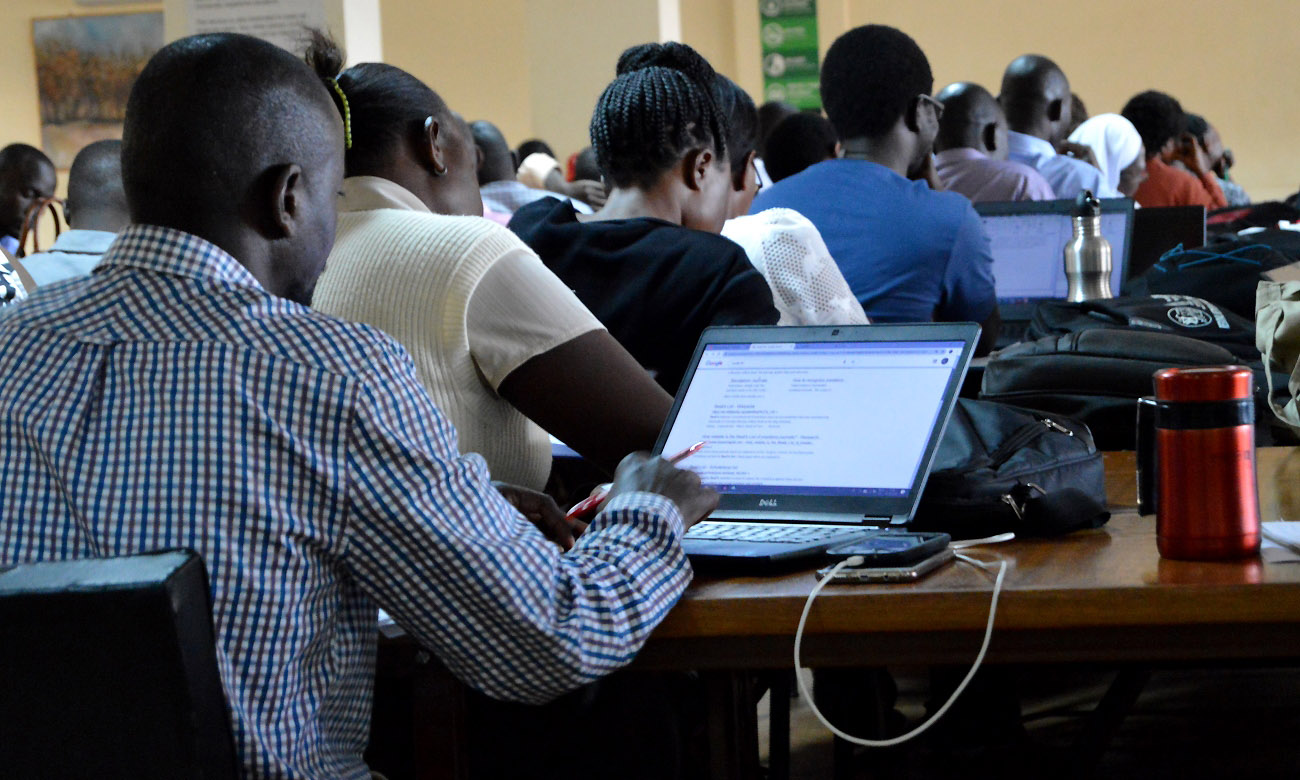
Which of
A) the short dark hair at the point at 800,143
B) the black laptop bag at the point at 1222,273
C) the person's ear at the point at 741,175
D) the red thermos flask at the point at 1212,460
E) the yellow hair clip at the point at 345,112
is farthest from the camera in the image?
the short dark hair at the point at 800,143

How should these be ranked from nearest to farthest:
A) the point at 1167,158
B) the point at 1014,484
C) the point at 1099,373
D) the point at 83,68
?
the point at 1014,484
the point at 1099,373
the point at 1167,158
the point at 83,68

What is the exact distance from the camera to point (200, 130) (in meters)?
1.11

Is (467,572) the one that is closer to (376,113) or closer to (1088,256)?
(376,113)

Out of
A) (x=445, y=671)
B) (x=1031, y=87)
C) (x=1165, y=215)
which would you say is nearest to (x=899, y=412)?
(x=445, y=671)

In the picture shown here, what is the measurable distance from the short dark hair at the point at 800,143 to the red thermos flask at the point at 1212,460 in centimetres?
322

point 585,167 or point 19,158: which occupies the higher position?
point 19,158

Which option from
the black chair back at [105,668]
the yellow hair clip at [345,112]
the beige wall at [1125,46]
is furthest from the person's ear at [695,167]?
the beige wall at [1125,46]

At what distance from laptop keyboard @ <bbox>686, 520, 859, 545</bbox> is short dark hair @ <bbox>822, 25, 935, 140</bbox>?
2.06 m

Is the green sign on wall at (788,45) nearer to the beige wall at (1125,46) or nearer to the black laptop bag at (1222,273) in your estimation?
the beige wall at (1125,46)

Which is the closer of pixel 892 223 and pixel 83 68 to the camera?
pixel 892 223

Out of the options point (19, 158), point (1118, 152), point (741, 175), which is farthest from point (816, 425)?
point (19, 158)

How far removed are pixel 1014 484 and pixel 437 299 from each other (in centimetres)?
64

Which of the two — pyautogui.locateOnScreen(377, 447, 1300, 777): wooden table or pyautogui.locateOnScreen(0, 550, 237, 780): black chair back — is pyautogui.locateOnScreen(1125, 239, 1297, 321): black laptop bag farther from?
pyautogui.locateOnScreen(0, 550, 237, 780): black chair back

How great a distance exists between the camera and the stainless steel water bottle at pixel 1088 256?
10.6ft
